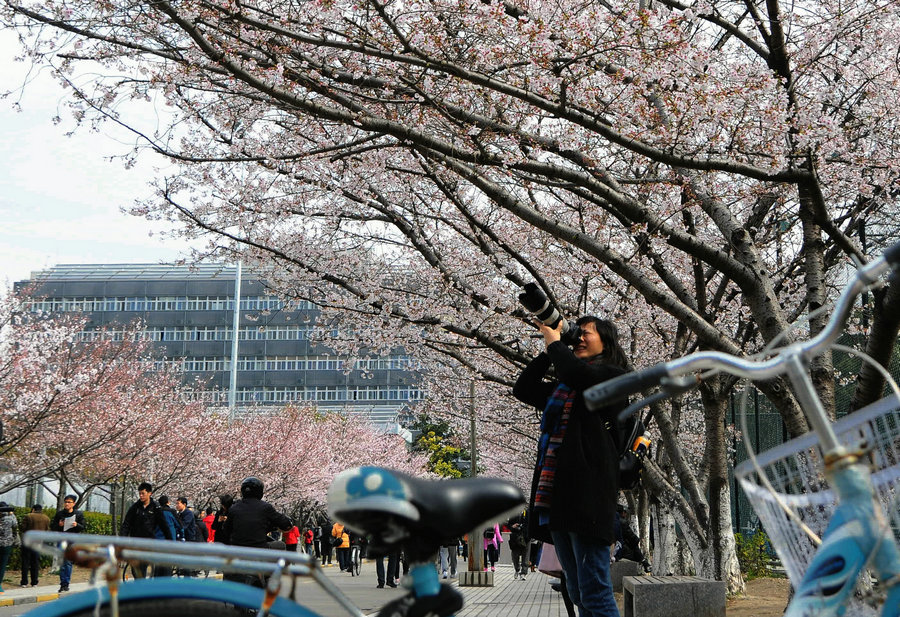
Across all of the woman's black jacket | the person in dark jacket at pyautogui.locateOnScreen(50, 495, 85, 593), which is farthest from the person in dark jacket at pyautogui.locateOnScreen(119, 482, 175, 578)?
the woman's black jacket

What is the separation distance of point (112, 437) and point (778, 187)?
17.4 meters

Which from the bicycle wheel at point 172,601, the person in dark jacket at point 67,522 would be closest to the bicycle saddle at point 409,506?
the bicycle wheel at point 172,601

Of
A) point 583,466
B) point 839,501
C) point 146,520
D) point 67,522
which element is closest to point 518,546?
point 67,522

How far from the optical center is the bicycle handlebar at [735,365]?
2025 millimetres

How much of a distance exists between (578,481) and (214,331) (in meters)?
97.5

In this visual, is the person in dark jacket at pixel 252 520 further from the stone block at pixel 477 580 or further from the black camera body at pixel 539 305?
the stone block at pixel 477 580

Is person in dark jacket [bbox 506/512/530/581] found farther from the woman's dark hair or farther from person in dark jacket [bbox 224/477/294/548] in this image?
the woman's dark hair

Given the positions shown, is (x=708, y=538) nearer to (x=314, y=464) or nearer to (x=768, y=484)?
(x=768, y=484)

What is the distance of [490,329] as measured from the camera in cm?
1437

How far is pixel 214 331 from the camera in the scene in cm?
9875

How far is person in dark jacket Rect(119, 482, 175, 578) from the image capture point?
12.0 meters

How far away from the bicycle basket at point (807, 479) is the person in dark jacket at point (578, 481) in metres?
1.80

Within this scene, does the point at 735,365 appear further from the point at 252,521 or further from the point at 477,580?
the point at 477,580

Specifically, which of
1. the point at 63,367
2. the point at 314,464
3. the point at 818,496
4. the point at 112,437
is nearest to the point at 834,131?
the point at 818,496
